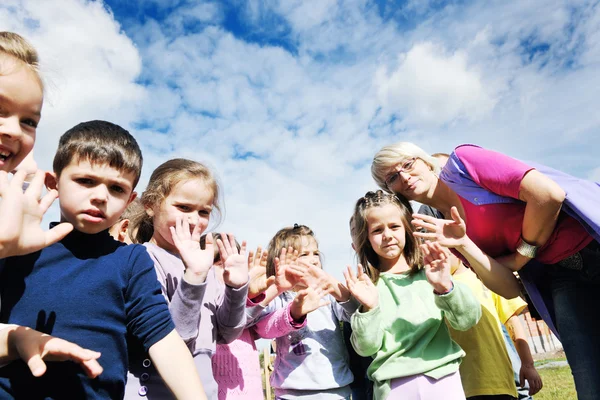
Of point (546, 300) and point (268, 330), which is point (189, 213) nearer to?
point (268, 330)

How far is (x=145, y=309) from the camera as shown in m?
1.70

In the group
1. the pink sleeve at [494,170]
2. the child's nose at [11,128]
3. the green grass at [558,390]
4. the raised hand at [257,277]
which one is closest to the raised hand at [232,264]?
the raised hand at [257,277]

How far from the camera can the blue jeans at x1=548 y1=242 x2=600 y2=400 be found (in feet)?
7.50

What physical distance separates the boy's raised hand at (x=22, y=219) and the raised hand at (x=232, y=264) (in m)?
1.19

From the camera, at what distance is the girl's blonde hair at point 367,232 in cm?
367

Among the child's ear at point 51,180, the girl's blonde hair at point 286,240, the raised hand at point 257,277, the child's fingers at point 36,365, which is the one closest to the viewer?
the child's fingers at point 36,365

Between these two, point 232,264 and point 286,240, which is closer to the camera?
point 232,264

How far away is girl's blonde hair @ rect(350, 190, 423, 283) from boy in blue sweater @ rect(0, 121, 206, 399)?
2232mm

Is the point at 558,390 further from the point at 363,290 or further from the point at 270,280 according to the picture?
the point at 270,280

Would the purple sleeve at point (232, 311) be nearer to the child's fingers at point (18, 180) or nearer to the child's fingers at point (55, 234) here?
the child's fingers at point (55, 234)

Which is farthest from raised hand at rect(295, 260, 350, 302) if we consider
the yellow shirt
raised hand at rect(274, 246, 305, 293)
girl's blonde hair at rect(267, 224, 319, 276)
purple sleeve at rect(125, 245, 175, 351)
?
purple sleeve at rect(125, 245, 175, 351)

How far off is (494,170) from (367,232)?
57.0 inches

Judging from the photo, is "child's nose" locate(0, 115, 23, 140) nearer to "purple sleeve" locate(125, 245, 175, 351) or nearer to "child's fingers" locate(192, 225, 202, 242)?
"purple sleeve" locate(125, 245, 175, 351)

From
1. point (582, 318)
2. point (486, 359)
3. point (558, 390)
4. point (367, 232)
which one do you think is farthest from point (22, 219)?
point (558, 390)
